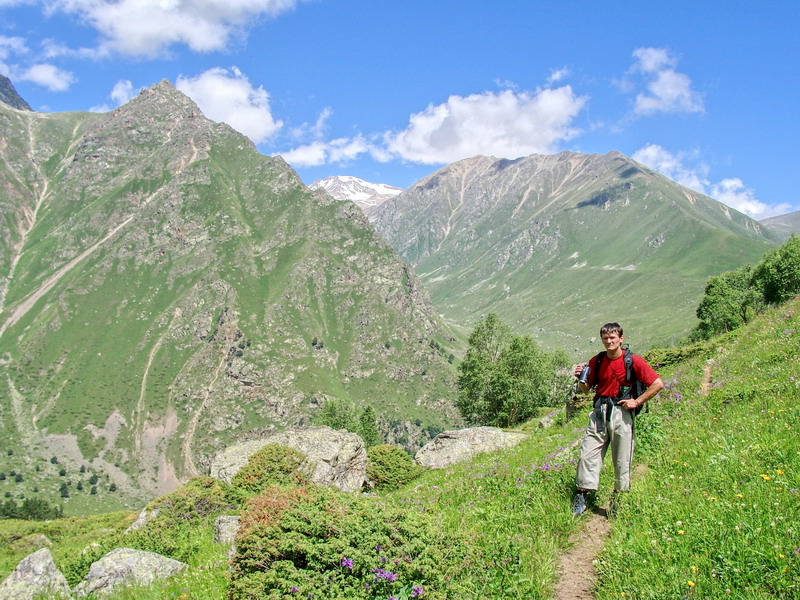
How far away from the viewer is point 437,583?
21.4 feet

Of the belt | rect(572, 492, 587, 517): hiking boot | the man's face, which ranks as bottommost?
rect(572, 492, 587, 517): hiking boot

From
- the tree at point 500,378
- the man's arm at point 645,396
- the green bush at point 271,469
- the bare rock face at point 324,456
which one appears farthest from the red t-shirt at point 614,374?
the tree at point 500,378

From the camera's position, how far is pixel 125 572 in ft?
38.0

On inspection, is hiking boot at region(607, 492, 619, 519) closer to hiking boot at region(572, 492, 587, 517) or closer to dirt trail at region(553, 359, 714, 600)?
dirt trail at region(553, 359, 714, 600)

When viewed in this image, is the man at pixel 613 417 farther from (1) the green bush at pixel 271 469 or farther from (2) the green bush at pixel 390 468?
(2) the green bush at pixel 390 468

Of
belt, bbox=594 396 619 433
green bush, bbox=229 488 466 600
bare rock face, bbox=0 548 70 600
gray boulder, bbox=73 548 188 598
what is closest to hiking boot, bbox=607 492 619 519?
belt, bbox=594 396 619 433

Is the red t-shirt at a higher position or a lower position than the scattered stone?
higher

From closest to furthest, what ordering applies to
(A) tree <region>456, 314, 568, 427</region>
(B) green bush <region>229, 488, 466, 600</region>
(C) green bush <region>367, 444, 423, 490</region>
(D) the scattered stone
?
(B) green bush <region>229, 488, 466, 600</region> → (D) the scattered stone → (C) green bush <region>367, 444, 423, 490</region> → (A) tree <region>456, 314, 568, 427</region>

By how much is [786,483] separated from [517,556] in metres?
4.83

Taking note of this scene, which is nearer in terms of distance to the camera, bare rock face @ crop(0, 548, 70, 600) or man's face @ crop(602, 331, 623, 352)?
man's face @ crop(602, 331, 623, 352)

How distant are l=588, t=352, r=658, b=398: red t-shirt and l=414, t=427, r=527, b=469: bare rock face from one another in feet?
58.4

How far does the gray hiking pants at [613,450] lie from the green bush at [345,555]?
3842mm

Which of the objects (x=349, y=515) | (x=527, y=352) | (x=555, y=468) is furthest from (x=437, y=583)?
(x=527, y=352)

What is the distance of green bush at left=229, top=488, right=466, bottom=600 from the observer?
6.45m
